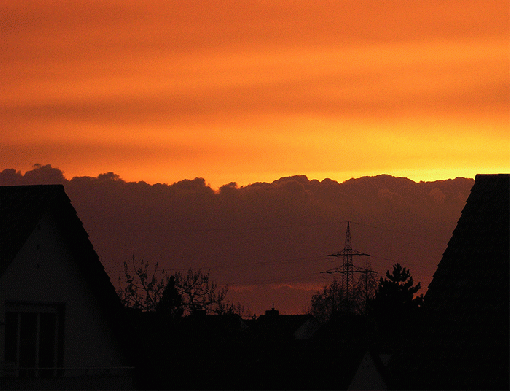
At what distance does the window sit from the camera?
15.4m

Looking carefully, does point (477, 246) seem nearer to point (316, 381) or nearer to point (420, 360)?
point (420, 360)

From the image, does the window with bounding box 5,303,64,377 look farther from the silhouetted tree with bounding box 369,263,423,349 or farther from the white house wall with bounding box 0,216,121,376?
the silhouetted tree with bounding box 369,263,423,349

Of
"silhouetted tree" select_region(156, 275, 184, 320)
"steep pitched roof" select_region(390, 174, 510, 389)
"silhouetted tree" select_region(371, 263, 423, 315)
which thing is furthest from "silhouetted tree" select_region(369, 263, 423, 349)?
"steep pitched roof" select_region(390, 174, 510, 389)

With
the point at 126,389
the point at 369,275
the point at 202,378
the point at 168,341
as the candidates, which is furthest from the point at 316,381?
the point at 369,275

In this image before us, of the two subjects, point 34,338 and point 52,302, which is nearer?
point 34,338

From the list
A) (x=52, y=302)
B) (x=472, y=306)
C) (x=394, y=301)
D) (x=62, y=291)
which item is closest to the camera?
(x=472, y=306)

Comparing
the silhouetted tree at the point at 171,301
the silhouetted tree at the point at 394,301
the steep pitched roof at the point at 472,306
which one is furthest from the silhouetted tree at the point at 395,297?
the steep pitched roof at the point at 472,306

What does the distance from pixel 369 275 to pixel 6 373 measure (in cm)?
10404

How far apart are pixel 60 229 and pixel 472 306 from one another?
9168mm

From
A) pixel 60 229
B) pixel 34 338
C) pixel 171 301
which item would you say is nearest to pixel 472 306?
pixel 60 229

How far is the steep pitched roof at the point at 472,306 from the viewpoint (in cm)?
1474

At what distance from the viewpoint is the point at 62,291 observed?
16.9 m

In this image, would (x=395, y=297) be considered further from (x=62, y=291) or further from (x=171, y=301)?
(x=62, y=291)

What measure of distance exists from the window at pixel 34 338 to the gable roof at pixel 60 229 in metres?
1.12
